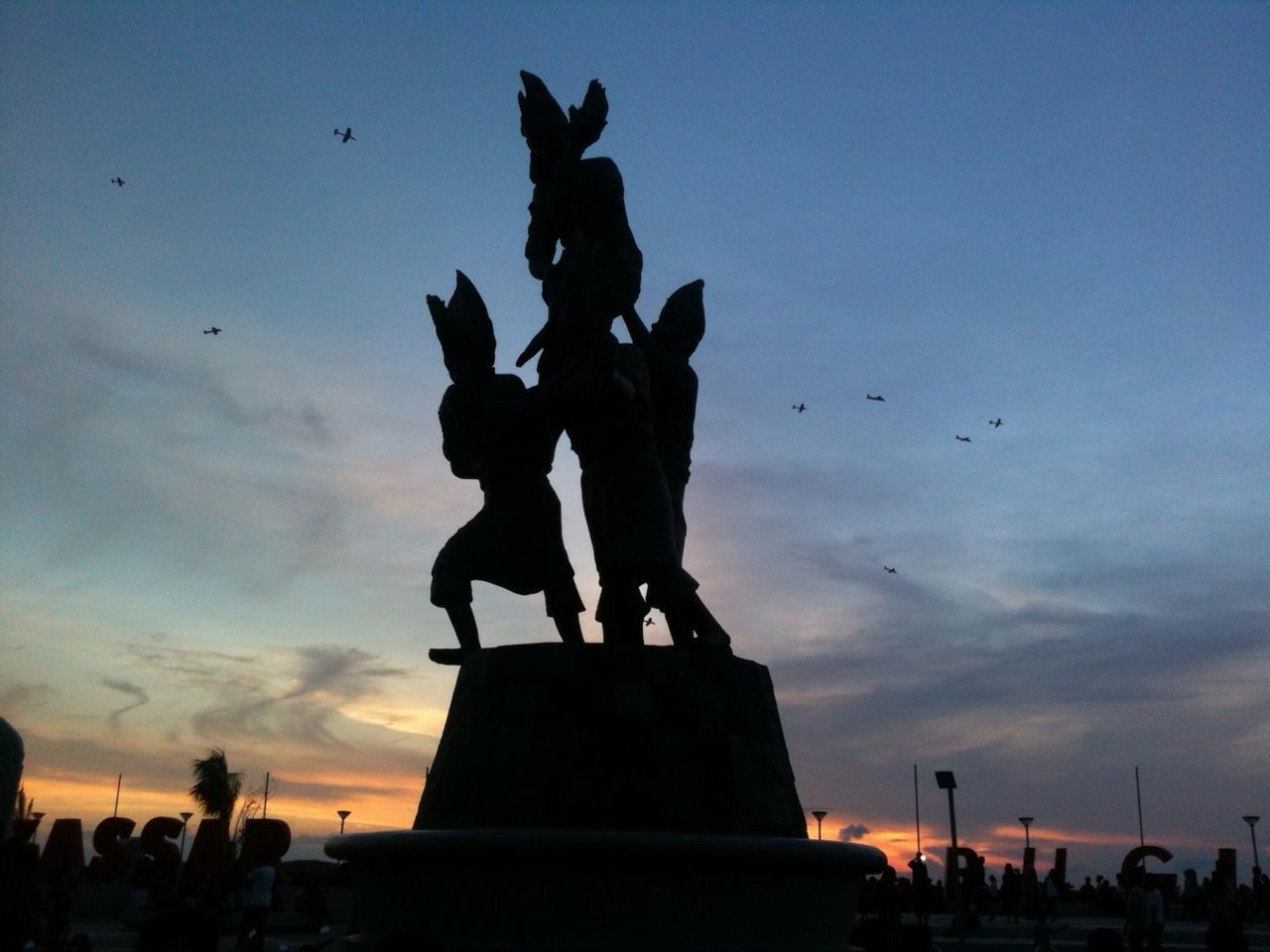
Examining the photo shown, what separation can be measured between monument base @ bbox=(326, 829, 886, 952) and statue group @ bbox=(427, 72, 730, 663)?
1515mm

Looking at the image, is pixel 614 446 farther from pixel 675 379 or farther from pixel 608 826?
pixel 608 826

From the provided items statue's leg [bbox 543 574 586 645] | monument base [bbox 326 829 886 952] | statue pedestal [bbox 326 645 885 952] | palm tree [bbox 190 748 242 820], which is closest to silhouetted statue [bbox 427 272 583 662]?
statue's leg [bbox 543 574 586 645]

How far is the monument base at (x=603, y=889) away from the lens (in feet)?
20.6

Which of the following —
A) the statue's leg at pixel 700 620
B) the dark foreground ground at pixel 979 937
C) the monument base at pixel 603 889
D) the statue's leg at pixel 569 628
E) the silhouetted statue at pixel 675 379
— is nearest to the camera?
the monument base at pixel 603 889

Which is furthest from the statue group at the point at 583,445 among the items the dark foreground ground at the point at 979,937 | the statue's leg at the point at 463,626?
the dark foreground ground at the point at 979,937

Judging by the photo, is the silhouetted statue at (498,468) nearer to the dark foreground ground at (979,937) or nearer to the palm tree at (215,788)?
the dark foreground ground at (979,937)

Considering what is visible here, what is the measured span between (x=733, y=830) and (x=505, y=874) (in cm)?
140

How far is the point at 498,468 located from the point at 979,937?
15.1 meters

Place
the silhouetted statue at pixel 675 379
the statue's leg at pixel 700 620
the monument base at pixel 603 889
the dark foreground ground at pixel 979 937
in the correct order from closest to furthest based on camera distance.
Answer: the monument base at pixel 603 889, the statue's leg at pixel 700 620, the silhouetted statue at pixel 675 379, the dark foreground ground at pixel 979 937

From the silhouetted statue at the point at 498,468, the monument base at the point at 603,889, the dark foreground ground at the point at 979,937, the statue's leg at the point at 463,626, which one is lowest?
the dark foreground ground at the point at 979,937

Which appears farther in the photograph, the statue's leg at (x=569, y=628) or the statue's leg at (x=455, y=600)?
the statue's leg at (x=569, y=628)

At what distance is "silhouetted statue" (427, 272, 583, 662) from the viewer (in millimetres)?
8227

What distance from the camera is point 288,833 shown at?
24.0 m

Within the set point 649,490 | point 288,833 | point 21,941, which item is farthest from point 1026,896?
point 21,941
